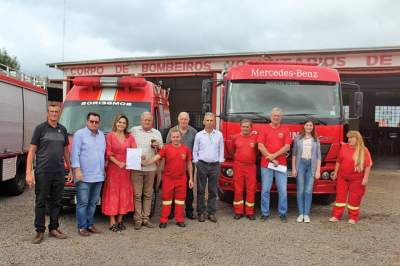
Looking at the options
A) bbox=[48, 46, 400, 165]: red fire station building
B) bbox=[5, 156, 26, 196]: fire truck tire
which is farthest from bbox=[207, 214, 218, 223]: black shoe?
bbox=[5, 156, 26, 196]: fire truck tire

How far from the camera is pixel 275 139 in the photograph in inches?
260

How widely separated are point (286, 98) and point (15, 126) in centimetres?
541

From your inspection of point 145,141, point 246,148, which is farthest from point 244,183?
point 145,141

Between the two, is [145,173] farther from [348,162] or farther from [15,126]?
[15,126]

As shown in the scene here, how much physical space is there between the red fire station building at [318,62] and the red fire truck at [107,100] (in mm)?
3199

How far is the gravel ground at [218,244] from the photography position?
4.78 m

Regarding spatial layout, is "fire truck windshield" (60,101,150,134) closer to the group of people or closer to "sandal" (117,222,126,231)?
the group of people

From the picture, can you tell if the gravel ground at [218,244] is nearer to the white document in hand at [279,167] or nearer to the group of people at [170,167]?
the group of people at [170,167]

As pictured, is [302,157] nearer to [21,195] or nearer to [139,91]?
[139,91]

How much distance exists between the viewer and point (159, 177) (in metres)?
6.56

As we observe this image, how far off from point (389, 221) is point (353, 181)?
1006 mm

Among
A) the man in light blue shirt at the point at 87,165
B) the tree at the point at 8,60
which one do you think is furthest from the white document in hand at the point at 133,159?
the tree at the point at 8,60

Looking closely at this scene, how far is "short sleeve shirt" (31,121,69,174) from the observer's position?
5.31 m

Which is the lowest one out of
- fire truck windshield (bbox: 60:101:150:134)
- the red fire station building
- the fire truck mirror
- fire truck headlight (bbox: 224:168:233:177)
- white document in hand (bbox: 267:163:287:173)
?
fire truck headlight (bbox: 224:168:233:177)
